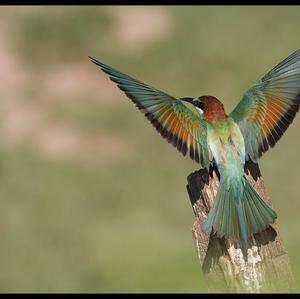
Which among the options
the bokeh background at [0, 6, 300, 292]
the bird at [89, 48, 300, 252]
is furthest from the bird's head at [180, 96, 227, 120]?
the bokeh background at [0, 6, 300, 292]

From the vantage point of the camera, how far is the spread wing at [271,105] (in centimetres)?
555

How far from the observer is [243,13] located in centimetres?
1441

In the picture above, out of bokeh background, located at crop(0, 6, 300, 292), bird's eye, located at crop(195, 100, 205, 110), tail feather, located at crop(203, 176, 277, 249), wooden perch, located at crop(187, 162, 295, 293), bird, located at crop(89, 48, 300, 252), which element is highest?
bokeh background, located at crop(0, 6, 300, 292)

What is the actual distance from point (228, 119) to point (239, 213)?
63 centimetres

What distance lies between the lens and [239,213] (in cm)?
509

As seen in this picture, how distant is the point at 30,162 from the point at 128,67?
2.30 meters

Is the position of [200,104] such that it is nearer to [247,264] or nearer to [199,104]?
[199,104]

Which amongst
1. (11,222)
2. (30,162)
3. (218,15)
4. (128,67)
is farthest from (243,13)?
(11,222)

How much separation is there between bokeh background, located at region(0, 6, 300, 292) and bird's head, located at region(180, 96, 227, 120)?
164cm

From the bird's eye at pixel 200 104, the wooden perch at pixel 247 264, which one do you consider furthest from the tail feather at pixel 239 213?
the bird's eye at pixel 200 104

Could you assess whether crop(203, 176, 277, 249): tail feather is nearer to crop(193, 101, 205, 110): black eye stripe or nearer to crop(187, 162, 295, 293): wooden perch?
crop(187, 162, 295, 293): wooden perch

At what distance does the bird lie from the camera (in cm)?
539

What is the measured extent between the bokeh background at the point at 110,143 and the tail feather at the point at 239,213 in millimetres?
1990

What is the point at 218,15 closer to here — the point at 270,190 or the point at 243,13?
the point at 243,13
